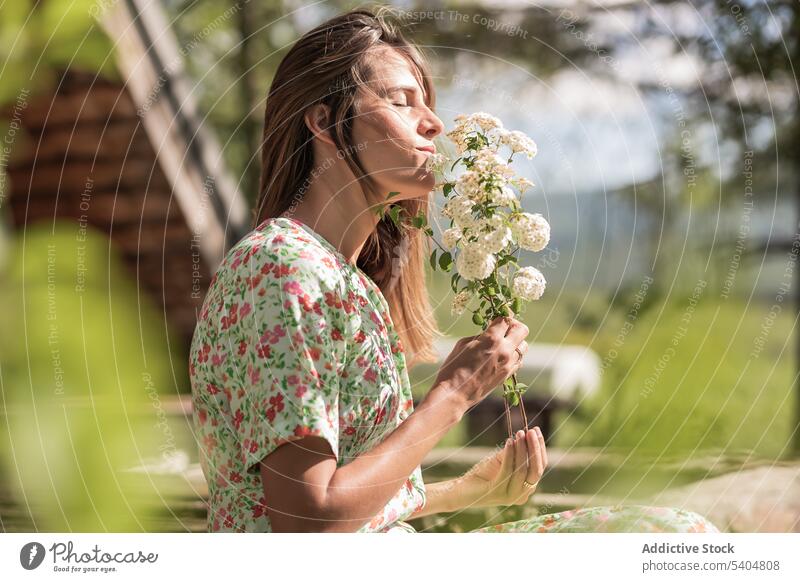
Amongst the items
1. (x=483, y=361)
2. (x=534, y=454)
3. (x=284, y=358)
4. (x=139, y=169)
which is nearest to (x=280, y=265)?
(x=284, y=358)

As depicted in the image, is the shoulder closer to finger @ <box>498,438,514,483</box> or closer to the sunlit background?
finger @ <box>498,438,514,483</box>

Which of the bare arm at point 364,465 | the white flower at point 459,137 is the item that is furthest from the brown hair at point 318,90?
the bare arm at point 364,465

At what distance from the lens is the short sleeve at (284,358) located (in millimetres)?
1243

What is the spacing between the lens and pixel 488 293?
59.8 inches

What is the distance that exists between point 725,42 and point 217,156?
1.97 m

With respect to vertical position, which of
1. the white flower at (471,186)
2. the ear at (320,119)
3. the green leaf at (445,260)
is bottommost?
the green leaf at (445,260)

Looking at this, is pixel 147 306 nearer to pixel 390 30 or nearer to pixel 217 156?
pixel 217 156

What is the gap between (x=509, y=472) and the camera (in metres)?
1.67

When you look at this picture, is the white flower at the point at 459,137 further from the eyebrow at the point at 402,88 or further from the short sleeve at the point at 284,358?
the short sleeve at the point at 284,358

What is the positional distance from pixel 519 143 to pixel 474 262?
0.22 m

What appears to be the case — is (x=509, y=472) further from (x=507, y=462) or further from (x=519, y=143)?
(x=519, y=143)

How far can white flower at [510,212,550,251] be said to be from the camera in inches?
57.8

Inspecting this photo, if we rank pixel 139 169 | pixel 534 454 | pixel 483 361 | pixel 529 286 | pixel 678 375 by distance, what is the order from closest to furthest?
pixel 483 361 < pixel 529 286 < pixel 534 454 < pixel 139 169 < pixel 678 375
